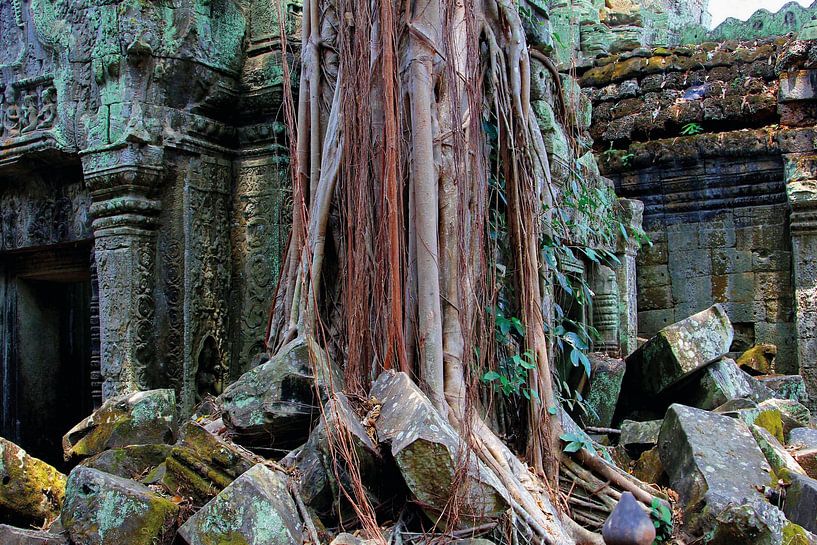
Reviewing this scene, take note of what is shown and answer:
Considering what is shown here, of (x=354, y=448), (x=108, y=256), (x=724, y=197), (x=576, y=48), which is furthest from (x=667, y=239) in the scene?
(x=354, y=448)

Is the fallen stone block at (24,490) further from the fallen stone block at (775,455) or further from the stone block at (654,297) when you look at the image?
the stone block at (654,297)

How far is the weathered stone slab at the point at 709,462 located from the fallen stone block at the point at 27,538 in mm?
2224

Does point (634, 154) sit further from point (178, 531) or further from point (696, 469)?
point (178, 531)

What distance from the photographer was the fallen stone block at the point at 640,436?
13.7 feet

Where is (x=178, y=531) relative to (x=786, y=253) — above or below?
below

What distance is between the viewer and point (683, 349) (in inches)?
193

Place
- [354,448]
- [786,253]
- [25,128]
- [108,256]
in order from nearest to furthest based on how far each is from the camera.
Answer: [354,448] < [108,256] < [25,128] < [786,253]

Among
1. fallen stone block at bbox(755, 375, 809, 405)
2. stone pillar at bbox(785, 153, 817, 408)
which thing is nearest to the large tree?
fallen stone block at bbox(755, 375, 809, 405)

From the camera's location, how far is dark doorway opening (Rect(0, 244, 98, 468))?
581 centimetres

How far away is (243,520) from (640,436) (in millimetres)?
2245

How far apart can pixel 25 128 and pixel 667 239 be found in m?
5.92

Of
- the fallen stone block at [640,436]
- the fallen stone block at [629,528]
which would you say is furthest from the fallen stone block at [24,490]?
the fallen stone block at [640,436]

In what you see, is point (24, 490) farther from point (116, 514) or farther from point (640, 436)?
point (640, 436)

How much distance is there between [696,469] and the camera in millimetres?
3434
